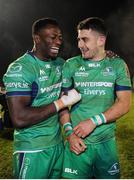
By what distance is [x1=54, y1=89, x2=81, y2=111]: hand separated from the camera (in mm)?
4008

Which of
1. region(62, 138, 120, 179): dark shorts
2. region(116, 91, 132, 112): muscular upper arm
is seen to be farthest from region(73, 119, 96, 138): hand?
region(116, 91, 132, 112): muscular upper arm

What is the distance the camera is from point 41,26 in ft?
13.9

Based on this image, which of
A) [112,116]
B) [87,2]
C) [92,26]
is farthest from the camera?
[87,2]

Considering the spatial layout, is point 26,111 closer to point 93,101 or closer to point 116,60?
point 93,101

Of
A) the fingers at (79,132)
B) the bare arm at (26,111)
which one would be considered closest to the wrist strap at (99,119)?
the fingers at (79,132)

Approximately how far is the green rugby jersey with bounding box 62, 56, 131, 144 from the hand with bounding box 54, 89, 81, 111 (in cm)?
11

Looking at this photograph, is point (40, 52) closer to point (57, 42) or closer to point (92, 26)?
point (57, 42)

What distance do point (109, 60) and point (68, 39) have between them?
92.4 ft

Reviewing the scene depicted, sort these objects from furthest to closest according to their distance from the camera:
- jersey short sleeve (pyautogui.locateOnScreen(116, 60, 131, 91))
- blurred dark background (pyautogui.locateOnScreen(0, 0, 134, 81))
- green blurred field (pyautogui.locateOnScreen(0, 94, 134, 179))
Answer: blurred dark background (pyautogui.locateOnScreen(0, 0, 134, 81))
green blurred field (pyautogui.locateOnScreen(0, 94, 134, 179))
jersey short sleeve (pyautogui.locateOnScreen(116, 60, 131, 91))

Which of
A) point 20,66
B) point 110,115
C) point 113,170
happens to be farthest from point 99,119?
point 20,66

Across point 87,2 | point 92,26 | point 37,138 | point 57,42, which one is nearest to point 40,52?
point 57,42

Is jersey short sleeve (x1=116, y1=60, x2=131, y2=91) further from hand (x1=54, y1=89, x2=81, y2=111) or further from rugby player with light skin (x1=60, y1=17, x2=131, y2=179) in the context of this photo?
hand (x1=54, y1=89, x2=81, y2=111)

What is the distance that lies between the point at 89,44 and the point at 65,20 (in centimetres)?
2811

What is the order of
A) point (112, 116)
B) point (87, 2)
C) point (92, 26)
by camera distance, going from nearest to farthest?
point (112, 116) → point (92, 26) → point (87, 2)
